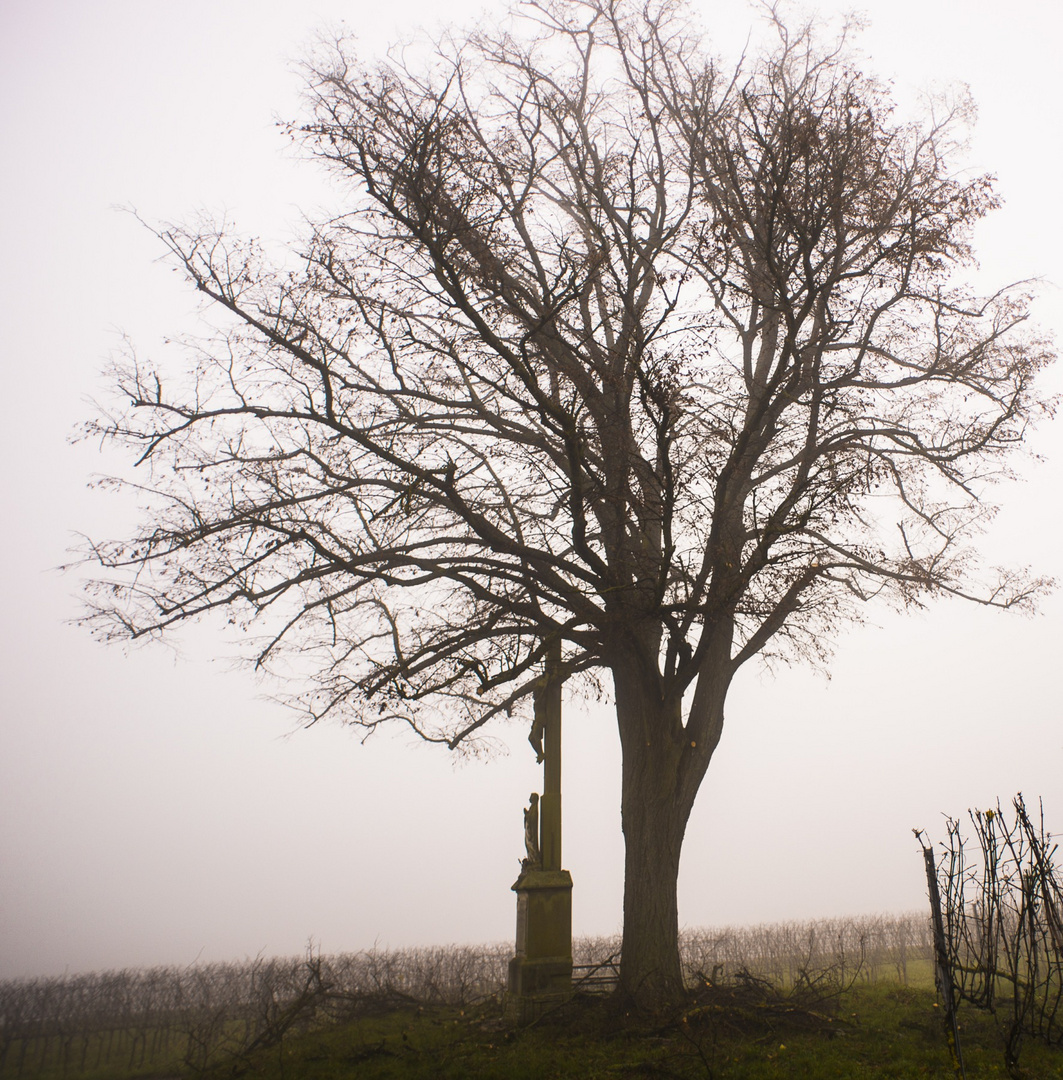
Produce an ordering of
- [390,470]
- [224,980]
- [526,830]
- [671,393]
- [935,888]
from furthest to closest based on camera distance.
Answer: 1. [224,980]
2. [526,830]
3. [390,470]
4. [671,393]
5. [935,888]

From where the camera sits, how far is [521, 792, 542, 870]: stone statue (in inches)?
382

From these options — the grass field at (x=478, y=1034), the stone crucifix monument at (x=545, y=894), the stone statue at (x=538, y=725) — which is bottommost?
the grass field at (x=478, y=1034)

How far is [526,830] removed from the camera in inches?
389

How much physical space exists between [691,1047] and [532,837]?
11.5ft

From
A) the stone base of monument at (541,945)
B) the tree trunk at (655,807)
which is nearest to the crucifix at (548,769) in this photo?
the stone base of monument at (541,945)

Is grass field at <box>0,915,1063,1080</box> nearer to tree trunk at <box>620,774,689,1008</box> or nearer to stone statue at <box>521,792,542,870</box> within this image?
tree trunk at <box>620,774,689,1008</box>

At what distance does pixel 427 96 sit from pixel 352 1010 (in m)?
11.3

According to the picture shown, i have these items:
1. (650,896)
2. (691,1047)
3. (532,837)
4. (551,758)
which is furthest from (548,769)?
(691,1047)

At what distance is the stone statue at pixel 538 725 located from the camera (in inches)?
401

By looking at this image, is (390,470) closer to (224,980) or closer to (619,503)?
(619,503)

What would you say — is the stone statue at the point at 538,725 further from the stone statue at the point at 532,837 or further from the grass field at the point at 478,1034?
the grass field at the point at 478,1034

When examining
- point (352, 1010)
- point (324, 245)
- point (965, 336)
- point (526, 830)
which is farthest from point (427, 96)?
point (352, 1010)

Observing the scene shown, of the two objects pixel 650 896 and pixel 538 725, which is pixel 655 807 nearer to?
pixel 650 896

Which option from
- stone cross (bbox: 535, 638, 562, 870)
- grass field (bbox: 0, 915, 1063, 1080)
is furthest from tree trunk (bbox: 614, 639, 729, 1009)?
stone cross (bbox: 535, 638, 562, 870)
